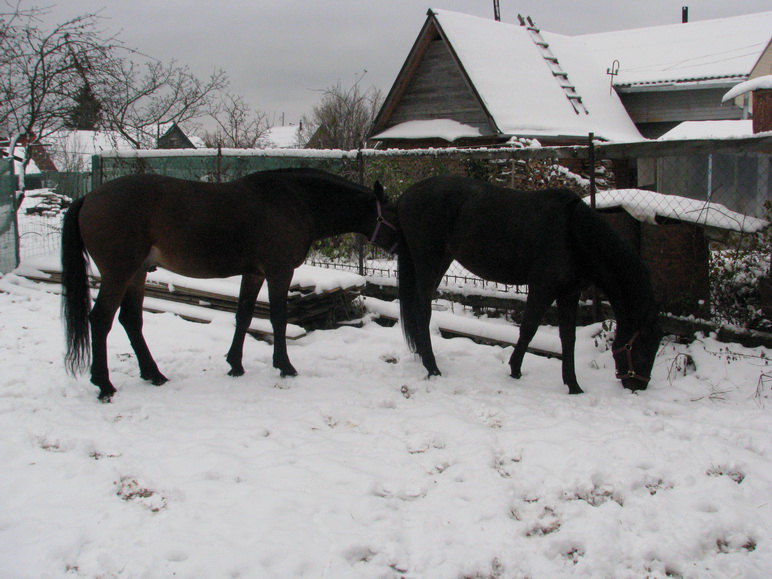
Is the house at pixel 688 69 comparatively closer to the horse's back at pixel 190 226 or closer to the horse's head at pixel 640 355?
the horse's head at pixel 640 355

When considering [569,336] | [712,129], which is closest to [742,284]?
[569,336]

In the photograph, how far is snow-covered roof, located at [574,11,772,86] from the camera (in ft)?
Result: 59.2

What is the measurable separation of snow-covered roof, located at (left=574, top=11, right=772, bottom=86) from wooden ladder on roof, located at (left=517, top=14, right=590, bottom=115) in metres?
2.18

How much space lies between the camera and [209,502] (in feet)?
9.48

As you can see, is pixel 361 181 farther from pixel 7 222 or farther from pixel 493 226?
pixel 7 222

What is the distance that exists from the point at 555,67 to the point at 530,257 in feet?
49.8

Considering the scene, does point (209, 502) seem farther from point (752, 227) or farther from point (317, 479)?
point (752, 227)

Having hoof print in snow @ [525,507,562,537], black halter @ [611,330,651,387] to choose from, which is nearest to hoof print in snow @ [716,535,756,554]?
hoof print in snow @ [525,507,562,537]

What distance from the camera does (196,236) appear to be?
460cm

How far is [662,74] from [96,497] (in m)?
19.9

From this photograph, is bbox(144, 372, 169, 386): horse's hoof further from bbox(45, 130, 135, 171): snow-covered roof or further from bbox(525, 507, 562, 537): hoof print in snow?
bbox(45, 130, 135, 171): snow-covered roof

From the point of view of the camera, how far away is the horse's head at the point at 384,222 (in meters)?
5.12

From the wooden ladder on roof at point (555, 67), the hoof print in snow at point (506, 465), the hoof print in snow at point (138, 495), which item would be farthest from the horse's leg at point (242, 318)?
the wooden ladder on roof at point (555, 67)

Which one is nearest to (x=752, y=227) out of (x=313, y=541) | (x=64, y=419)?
(x=313, y=541)
